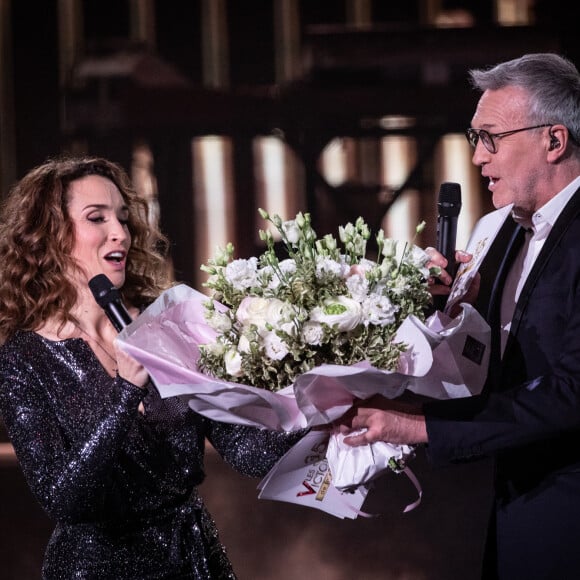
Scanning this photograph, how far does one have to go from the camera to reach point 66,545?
1.81 metres

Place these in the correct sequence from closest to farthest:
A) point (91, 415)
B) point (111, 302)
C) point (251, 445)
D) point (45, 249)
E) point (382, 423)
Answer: point (382, 423) → point (111, 302) → point (91, 415) → point (251, 445) → point (45, 249)

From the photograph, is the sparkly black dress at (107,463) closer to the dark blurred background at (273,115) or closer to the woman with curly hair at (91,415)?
the woman with curly hair at (91,415)

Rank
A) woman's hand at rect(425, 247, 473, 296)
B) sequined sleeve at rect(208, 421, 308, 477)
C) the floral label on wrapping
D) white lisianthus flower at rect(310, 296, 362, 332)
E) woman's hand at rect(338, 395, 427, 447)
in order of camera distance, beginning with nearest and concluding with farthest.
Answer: white lisianthus flower at rect(310, 296, 362, 332)
woman's hand at rect(338, 395, 427, 447)
the floral label on wrapping
woman's hand at rect(425, 247, 473, 296)
sequined sleeve at rect(208, 421, 308, 477)

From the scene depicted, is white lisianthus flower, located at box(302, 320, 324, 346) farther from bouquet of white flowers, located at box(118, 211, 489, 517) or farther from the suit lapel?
the suit lapel

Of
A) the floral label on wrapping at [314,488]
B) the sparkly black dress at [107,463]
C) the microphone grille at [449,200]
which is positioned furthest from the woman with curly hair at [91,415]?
the microphone grille at [449,200]

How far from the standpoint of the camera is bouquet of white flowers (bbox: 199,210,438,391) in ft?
4.84

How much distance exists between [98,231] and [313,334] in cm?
73

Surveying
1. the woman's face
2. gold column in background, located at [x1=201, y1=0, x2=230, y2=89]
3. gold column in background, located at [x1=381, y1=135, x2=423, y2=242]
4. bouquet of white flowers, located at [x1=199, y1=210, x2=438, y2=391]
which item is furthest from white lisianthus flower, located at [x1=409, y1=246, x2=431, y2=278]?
gold column in background, located at [x1=201, y1=0, x2=230, y2=89]

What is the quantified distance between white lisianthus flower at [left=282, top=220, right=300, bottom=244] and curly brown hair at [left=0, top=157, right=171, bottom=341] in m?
0.62

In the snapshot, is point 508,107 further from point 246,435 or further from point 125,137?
point 125,137

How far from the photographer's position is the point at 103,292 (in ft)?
5.54

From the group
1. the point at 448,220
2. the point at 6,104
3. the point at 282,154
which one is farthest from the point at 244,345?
the point at 6,104

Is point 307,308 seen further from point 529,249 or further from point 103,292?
point 529,249

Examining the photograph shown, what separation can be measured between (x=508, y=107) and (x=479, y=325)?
52cm
